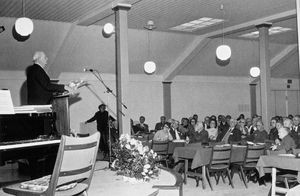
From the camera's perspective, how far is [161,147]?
869 cm

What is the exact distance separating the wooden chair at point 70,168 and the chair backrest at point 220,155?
14.9 ft

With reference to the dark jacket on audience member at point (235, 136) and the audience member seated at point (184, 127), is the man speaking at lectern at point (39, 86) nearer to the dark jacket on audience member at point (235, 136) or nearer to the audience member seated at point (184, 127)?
the dark jacket on audience member at point (235, 136)

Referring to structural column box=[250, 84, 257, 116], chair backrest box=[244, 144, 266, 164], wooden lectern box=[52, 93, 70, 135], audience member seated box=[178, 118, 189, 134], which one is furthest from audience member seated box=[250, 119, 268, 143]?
structural column box=[250, 84, 257, 116]

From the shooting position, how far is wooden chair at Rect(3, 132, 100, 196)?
8.32 ft

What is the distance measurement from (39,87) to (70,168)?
1883mm

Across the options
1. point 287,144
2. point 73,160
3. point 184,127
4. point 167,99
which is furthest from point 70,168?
point 167,99

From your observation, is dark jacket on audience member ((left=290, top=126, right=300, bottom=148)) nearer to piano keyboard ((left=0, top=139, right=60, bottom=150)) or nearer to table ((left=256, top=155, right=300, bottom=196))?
table ((left=256, top=155, right=300, bottom=196))

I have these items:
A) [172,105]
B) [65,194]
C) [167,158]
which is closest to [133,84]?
[172,105]

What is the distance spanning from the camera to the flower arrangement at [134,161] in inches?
169

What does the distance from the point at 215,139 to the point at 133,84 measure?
17.4ft

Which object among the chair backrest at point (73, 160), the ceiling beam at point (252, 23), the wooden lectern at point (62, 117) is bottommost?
the chair backrest at point (73, 160)

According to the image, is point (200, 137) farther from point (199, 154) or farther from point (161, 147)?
point (199, 154)

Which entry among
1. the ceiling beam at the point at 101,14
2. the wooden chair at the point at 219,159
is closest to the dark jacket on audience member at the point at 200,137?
the wooden chair at the point at 219,159

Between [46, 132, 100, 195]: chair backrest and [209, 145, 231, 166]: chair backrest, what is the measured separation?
461 centimetres
